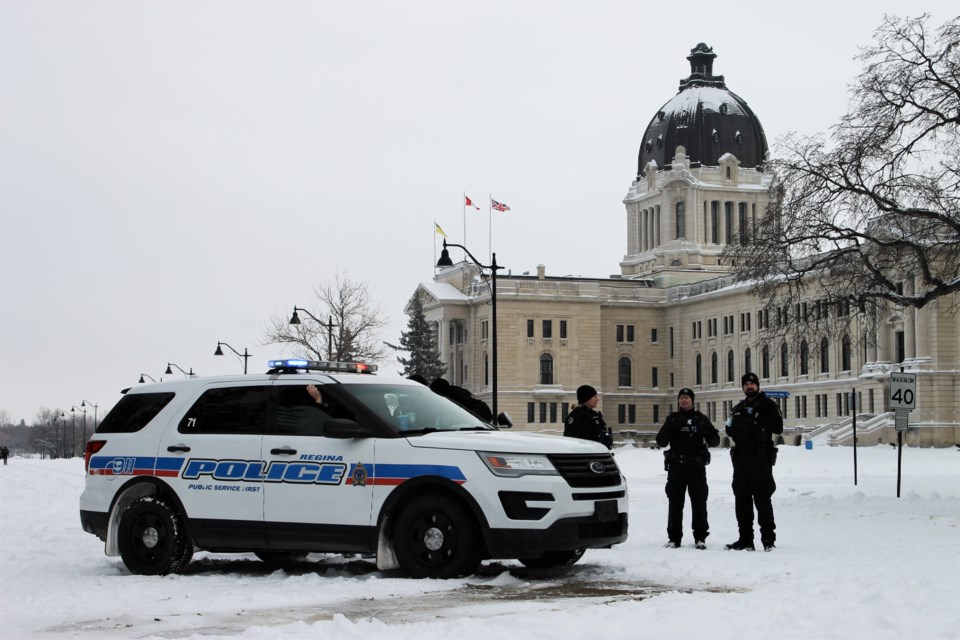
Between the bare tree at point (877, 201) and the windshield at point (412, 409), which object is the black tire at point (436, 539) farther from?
the bare tree at point (877, 201)

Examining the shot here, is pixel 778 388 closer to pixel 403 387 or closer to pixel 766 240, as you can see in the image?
pixel 766 240

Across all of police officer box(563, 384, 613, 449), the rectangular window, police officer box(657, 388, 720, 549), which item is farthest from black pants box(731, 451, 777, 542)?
the rectangular window

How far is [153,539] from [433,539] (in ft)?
9.91

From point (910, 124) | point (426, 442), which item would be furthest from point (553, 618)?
point (910, 124)

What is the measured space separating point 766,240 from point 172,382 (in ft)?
54.1

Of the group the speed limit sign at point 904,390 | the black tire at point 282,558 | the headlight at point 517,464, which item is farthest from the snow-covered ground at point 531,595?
the speed limit sign at point 904,390

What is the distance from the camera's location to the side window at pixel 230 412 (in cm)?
1403

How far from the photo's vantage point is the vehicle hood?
42.4 feet

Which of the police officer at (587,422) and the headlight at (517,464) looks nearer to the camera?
the headlight at (517,464)

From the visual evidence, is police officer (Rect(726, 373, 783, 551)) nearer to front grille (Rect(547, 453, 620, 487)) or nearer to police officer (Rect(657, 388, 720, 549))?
police officer (Rect(657, 388, 720, 549))

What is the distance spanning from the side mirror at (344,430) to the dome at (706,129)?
12808 centimetres

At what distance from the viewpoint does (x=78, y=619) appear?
10.8m

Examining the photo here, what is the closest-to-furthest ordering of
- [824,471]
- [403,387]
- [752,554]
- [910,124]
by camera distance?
[403,387]
[752,554]
[910,124]
[824,471]

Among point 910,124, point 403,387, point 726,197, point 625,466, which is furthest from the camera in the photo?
point 726,197
